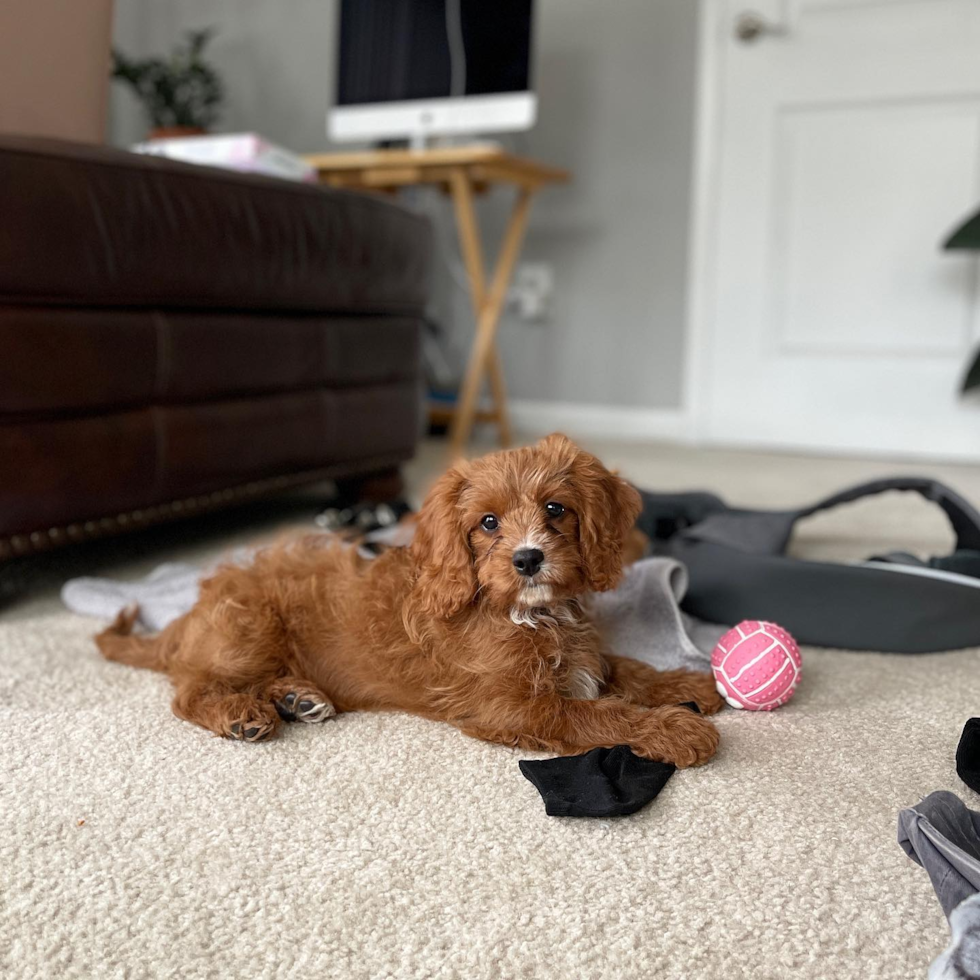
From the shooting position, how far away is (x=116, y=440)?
74.8 inches

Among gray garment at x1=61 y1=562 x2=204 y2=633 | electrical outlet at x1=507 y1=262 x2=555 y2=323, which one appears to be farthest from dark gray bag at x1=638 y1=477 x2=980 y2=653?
electrical outlet at x1=507 y1=262 x2=555 y2=323

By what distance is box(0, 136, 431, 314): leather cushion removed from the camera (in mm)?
1722

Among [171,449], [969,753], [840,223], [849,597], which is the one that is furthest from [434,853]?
[840,223]

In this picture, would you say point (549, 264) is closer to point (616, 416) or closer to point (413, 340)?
point (616, 416)

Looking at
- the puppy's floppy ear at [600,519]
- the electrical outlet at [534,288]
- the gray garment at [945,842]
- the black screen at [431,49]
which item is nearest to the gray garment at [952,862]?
the gray garment at [945,842]

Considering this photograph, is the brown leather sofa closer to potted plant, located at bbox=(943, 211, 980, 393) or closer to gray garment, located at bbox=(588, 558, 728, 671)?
gray garment, located at bbox=(588, 558, 728, 671)

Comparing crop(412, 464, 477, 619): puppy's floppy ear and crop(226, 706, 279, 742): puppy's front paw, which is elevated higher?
crop(412, 464, 477, 619): puppy's floppy ear

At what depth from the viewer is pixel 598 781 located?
3.69ft

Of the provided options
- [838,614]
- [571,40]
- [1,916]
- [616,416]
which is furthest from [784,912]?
[571,40]

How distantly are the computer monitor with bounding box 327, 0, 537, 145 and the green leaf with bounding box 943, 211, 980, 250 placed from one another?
147 centimetres

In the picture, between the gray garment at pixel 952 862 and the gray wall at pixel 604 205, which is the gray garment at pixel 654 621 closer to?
the gray garment at pixel 952 862

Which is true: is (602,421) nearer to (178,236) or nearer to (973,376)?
(973,376)

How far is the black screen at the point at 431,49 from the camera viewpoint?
3707 mm

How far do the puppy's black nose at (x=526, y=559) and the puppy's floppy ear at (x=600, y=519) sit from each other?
0.09 m
